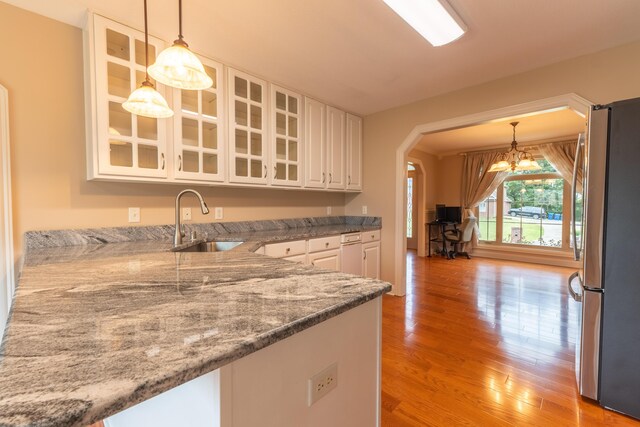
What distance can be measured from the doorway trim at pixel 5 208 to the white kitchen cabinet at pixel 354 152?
2937mm

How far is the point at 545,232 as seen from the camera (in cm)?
560

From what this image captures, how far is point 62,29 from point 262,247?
2.02 metres

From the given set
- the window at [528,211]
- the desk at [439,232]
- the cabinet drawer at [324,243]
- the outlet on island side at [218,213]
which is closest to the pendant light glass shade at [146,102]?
the outlet on island side at [218,213]

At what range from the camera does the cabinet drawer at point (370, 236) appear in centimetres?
339

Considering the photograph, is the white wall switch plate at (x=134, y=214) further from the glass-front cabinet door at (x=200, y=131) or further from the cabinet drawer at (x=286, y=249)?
the cabinet drawer at (x=286, y=249)

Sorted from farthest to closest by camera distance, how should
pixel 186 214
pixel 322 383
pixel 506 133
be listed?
pixel 506 133 → pixel 186 214 → pixel 322 383

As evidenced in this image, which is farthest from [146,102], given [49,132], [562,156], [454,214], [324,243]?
[562,156]

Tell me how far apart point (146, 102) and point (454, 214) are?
634 centimetres

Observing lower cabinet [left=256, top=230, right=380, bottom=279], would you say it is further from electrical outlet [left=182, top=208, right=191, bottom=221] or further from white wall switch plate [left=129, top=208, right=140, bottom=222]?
white wall switch plate [left=129, top=208, right=140, bottom=222]

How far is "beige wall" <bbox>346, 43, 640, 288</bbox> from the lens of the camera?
7.07 feet

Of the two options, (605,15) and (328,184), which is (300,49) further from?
(605,15)

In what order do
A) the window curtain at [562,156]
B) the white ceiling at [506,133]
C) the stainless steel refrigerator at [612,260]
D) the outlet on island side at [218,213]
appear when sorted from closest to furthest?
the stainless steel refrigerator at [612,260]
the outlet on island side at [218,213]
the white ceiling at [506,133]
the window curtain at [562,156]

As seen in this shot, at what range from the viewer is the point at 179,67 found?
4.09 ft

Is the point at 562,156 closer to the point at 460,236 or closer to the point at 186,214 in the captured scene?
the point at 460,236
